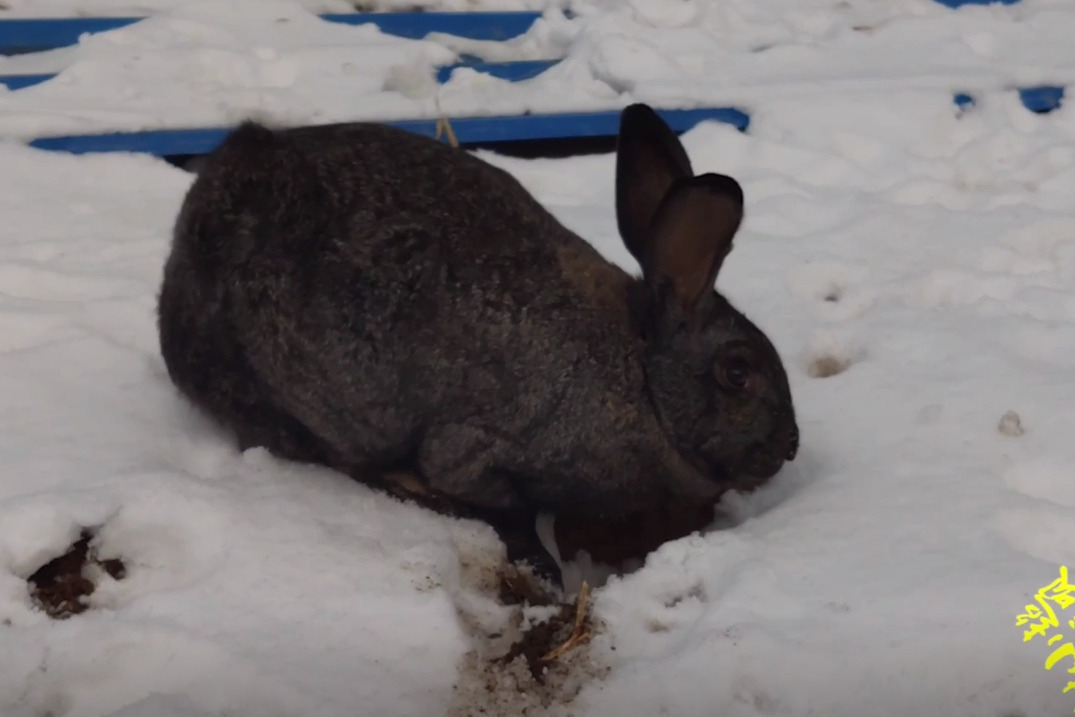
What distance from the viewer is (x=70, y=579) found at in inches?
83.0

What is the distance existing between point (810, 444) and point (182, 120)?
2920 mm

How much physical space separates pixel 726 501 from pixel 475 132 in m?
2.17

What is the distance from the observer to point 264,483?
8.00 ft

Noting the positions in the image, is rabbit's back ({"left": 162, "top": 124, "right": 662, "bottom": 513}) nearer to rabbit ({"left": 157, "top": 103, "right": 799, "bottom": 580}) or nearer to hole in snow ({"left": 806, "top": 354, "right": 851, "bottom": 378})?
rabbit ({"left": 157, "top": 103, "right": 799, "bottom": 580})

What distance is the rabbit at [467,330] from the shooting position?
2297mm

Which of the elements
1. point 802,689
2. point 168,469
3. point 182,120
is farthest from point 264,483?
point 182,120

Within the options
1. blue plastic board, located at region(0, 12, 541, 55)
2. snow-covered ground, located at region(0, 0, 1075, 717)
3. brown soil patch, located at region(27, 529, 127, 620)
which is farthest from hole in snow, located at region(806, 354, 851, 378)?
blue plastic board, located at region(0, 12, 541, 55)

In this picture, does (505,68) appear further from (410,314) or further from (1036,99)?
(410,314)

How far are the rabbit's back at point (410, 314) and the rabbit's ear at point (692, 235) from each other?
0.17m

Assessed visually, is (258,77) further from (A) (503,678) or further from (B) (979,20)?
(B) (979,20)

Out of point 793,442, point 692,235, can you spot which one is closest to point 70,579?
point 692,235

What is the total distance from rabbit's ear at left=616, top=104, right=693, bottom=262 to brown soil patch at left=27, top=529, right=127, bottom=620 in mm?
1440

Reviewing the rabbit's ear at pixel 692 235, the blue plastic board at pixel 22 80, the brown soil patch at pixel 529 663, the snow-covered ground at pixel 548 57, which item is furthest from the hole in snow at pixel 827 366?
the blue plastic board at pixel 22 80

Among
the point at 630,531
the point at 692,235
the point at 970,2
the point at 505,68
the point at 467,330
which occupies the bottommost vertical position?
the point at 630,531
